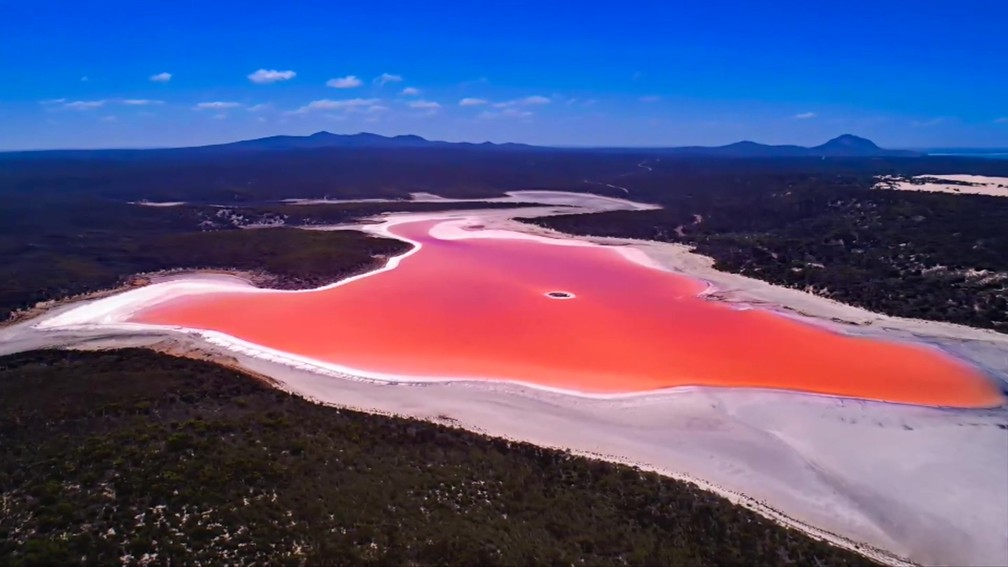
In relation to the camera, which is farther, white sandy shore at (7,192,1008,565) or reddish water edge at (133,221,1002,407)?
reddish water edge at (133,221,1002,407)

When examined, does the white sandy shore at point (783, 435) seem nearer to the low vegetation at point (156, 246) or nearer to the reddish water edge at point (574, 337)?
the reddish water edge at point (574, 337)

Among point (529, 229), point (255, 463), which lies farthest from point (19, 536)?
point (529, 229)

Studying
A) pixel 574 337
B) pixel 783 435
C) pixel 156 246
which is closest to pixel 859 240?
pixel 574 337

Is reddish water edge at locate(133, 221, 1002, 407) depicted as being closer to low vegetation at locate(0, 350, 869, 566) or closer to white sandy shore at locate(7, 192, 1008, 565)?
white sandy shore at locate(7, 192, 1008, 565)

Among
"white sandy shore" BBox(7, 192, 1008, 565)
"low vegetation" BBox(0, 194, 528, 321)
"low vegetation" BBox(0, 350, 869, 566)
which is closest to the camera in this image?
"low vegetation" BBox(0, 350, 869, 566)

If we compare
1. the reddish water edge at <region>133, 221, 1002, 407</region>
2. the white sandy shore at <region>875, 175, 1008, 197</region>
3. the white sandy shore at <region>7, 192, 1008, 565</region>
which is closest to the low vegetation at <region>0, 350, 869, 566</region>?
the white sandy shore at <region>7, 192, 1008, 565</region>

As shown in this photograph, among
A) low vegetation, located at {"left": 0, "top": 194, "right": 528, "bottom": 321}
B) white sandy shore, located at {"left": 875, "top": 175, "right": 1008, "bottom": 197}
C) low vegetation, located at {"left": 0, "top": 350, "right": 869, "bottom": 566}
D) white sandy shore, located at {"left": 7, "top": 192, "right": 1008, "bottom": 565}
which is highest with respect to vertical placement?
white sandy shore, located at {"left": 875, "top": 175, "right": 1008, "bottom": 197}

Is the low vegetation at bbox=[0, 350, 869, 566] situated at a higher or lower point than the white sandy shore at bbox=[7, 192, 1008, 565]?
higher

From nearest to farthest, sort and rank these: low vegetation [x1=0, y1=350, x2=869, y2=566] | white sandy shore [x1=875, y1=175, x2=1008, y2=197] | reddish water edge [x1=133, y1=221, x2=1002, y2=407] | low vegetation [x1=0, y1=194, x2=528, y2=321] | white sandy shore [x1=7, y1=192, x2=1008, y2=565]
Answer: low vegetation [x1=0, y1=350, x2=869, y2=566]
white sandy shore [x1=7, y1=192, x2=1008, y2=565]
reddish water edge [x1=133, y1=221, x2=1002, y2=407]
low vegetation [x1=0, y1=194, x2=528, y2=321]
white sandy shore [x1=875, y1=175, x2=1008, y2=197]
